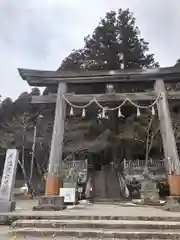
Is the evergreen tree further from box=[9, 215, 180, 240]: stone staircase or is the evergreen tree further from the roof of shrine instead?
box=[9, 215, 180, 240]: stone staircase

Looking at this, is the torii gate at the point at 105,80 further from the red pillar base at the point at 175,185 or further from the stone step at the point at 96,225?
the stone step at the point at 96,225

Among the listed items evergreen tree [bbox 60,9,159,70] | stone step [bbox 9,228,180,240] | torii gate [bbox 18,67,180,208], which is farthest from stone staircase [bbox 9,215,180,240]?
evergreen tree [bbox 60,9,159,70]

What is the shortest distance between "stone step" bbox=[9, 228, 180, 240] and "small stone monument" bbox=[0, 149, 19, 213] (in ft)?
6.94

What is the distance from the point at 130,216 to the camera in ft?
19.6

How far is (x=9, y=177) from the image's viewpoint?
762 cm

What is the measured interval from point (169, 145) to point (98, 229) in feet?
18.1

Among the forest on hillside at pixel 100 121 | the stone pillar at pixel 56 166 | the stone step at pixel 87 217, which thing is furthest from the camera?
the forest on hillside at pixel 100 121

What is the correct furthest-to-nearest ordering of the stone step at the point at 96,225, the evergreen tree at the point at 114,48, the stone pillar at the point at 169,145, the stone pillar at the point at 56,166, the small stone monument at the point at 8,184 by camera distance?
the evergreen tree at the point at 114,48, the stone pillar at the point at 169,145, the stone pillar at the point at 56,166, the small stone monument at the point at 8,184, the stone step at the point at 96,225

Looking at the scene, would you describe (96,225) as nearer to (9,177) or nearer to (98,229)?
(98,229)

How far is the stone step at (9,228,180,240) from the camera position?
15.8 ft

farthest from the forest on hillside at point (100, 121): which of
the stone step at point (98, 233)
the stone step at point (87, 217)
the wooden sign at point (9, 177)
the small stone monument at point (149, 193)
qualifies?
the stone step at point (98, 233)

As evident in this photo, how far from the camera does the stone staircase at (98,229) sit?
4.86m

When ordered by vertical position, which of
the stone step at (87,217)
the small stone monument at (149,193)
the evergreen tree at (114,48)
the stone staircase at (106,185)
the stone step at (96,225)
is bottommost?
the stone step at (96,225)

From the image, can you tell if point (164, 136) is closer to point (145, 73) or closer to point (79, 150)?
point (145, 73)
